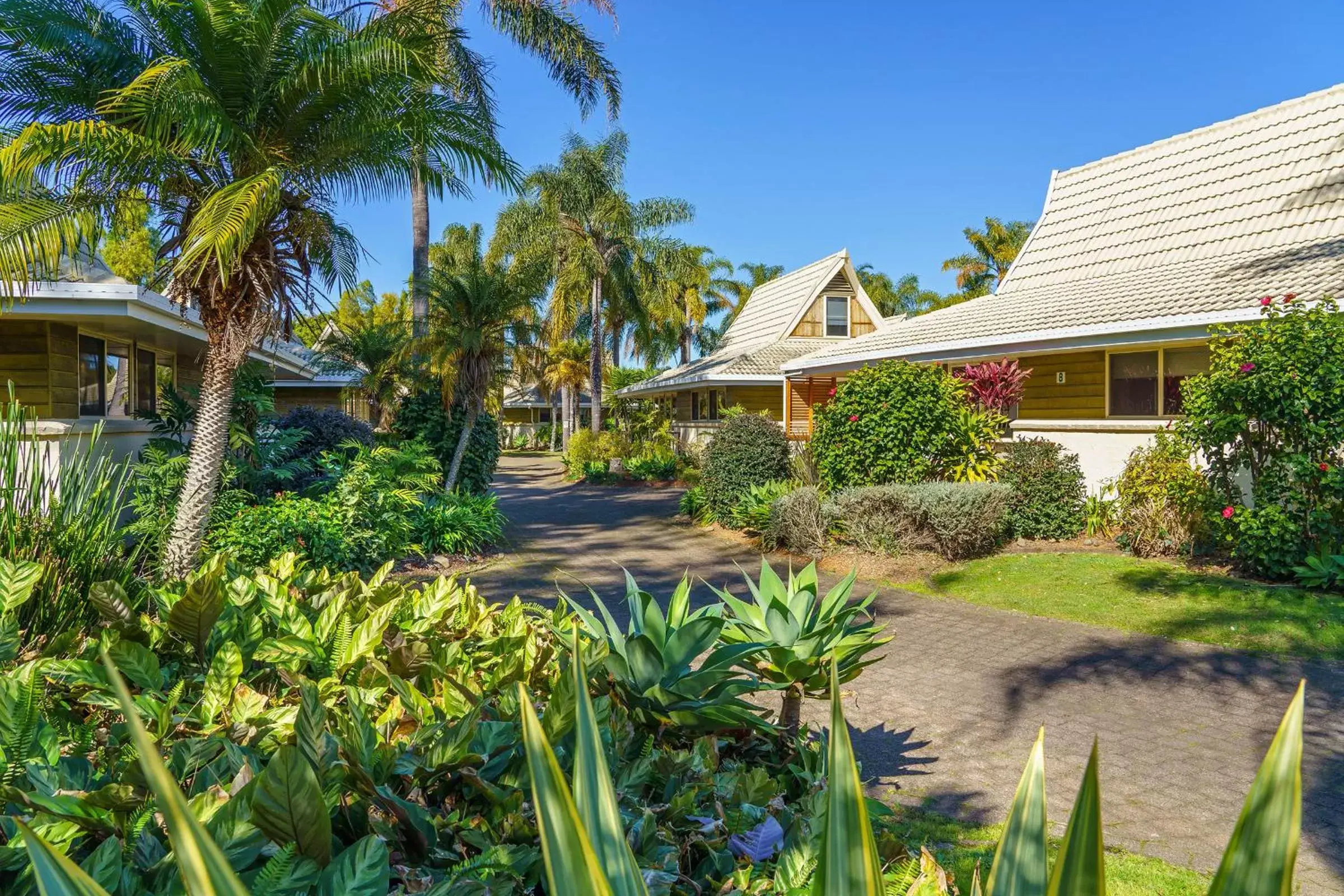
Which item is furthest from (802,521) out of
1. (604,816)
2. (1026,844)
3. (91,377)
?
(604,816)

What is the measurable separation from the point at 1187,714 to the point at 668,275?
103 feet

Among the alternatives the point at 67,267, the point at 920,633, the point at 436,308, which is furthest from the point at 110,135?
the point at 920,633

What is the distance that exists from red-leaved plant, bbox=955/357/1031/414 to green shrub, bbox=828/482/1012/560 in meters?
2.40

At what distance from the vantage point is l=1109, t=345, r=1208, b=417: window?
40.6 ft

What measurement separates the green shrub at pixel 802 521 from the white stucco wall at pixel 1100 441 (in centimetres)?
404

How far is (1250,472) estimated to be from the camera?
32.9ft

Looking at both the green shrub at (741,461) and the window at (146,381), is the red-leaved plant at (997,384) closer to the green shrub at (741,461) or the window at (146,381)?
the green shrub at (741,461)

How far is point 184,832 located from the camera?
0.77 metres

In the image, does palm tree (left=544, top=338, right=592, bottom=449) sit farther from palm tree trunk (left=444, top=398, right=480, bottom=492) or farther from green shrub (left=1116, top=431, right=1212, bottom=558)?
green shrub (left=1116, top=431, right=1212, bottom=558)

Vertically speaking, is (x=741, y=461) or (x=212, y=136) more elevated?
(x=212, y=136)

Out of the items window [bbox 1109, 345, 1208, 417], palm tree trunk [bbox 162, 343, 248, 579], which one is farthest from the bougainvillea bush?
palm tree trunk [bbox 162, 343, 248, 579]

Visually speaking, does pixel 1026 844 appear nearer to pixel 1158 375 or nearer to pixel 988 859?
pixel 988 859

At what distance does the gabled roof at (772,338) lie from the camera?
2547cm

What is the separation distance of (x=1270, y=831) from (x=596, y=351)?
31408 millimetres
